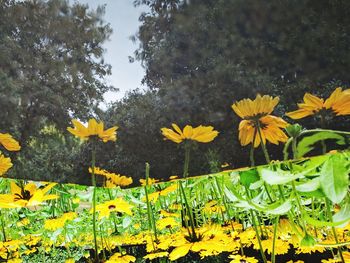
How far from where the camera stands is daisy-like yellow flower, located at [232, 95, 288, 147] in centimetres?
33

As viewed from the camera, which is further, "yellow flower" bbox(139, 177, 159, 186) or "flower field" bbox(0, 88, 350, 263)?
"yellow flower" bbox(139, 177, 159, 186)

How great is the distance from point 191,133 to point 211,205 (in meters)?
0.37

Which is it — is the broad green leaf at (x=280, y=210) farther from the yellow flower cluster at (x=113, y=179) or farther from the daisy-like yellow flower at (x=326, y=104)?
the yellow flower cluster at (x=113, y=179)

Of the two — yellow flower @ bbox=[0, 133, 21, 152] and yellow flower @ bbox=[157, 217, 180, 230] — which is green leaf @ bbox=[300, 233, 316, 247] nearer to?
yellow flower @ bbox=[0, 133, 21, 152]

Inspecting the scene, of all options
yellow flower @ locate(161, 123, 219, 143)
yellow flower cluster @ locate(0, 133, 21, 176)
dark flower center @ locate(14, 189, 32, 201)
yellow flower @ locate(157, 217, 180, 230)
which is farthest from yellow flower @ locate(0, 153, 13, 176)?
yellow flower @ locate(157, 217, 180, 230)

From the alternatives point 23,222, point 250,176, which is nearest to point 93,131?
point 250,176

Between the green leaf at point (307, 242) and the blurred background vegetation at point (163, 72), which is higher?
the blurred background vegetation at point (163, 72)

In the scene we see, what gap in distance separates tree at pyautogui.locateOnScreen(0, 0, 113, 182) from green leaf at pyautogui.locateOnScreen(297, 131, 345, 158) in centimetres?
23

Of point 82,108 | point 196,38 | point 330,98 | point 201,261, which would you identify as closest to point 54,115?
point 82,108

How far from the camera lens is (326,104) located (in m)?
0.30

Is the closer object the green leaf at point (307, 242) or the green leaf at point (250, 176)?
the green leaf at point (307, 242)

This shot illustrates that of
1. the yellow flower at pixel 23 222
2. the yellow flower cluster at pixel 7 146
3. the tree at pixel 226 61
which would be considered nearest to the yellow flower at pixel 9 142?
the yellow flower cluster at pixel 7 146

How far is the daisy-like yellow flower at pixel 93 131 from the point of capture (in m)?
0.42

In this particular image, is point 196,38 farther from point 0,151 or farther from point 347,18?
point 0,151
